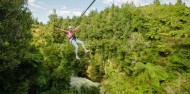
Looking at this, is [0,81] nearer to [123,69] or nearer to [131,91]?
[131,91]

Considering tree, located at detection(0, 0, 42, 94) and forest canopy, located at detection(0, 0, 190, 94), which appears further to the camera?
forest canopy, located at detection(0, 0, 190, 94)

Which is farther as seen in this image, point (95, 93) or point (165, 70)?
point (95, 93)

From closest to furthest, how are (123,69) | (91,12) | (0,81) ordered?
(0,81)
(123,69)
(91,12)

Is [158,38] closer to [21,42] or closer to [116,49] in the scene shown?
[116,49]

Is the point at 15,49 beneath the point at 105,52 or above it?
above

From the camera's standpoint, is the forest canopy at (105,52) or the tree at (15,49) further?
the forest canopy at (105,52)

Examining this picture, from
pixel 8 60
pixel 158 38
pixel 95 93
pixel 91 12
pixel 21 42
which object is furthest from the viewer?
pixel 91 12

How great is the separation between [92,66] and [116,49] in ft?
17.6

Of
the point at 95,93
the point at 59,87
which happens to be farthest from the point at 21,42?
the point at 95,93

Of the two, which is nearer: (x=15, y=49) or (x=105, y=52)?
(x=15, y=49)

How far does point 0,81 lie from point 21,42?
280 cm

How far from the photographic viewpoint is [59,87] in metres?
21.9

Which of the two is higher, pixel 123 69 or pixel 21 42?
pixel 21 42

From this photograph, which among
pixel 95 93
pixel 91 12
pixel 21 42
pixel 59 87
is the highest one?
pixel 91 12
